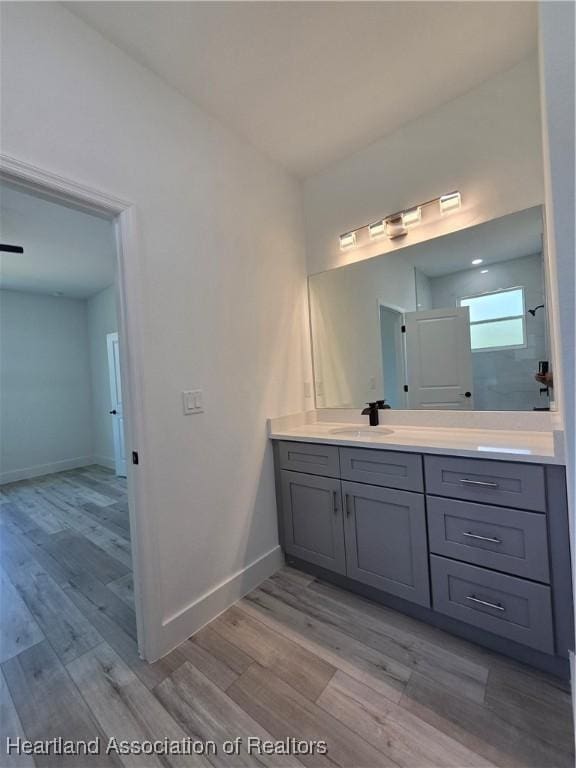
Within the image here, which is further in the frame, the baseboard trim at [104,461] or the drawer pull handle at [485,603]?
the baseboard trim at [104,461]

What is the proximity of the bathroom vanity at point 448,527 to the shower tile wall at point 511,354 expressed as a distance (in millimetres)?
193

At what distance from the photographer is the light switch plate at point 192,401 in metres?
1.60

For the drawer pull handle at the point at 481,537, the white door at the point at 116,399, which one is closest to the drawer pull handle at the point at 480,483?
the drawer pull handle at the point at 481,537

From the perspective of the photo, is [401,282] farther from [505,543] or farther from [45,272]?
[45,272]

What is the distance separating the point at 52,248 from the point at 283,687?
161 inches

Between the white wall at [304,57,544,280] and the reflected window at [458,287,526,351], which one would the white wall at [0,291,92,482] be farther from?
the reflected window at [458,287,526,351]

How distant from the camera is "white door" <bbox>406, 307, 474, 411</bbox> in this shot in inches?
73.2

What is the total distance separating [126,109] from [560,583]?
2.67 m

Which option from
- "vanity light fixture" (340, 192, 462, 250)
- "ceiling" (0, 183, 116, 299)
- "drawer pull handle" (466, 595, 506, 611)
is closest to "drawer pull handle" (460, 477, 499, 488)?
"drawer pull handle" (466, 595, 506, 611)

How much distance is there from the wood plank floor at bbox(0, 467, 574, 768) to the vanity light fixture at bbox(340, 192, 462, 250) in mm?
2238

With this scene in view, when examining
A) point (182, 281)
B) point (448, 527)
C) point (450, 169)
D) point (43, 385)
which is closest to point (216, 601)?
point (448, 527)

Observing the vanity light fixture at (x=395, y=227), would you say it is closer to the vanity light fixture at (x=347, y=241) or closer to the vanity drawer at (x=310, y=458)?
the vanity light fixture at (x=347, y=241)

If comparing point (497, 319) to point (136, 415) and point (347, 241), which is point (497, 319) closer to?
point (347, 241)

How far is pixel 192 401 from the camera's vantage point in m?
1.63
